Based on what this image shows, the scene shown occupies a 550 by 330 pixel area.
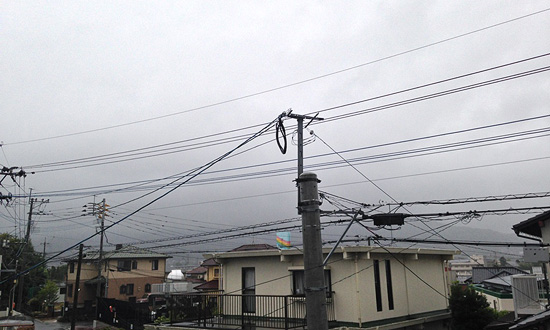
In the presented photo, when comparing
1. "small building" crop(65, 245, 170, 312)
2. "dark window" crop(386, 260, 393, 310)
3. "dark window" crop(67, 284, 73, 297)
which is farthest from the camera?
"dark window" crop(67, 284, 73, 297)

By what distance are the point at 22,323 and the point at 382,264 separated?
21720 mm

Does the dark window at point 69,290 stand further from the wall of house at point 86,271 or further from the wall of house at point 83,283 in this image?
the wall of house at point 86,271

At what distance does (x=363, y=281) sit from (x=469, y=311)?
15.5ft

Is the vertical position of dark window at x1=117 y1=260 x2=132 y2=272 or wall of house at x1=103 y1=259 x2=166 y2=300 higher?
dark window at x1=117 y1=260 x2=132 y2=272

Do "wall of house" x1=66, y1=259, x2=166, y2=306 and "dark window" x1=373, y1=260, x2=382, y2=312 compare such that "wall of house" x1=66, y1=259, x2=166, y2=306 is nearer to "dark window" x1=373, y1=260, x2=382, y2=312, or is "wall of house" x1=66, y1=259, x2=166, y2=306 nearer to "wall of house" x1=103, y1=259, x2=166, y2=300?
"wall of house" x1=103, y1=259, x2=166, y2=300

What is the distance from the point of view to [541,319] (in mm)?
10055

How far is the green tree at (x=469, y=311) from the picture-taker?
613 inches

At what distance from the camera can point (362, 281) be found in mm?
14797

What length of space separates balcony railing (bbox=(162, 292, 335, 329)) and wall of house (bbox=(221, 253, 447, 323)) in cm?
70

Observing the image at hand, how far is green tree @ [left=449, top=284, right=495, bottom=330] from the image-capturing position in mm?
15570

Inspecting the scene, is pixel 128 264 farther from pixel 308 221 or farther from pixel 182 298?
pixel 308 221

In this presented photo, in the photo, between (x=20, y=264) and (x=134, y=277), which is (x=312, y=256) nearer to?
(x=20, y=264)

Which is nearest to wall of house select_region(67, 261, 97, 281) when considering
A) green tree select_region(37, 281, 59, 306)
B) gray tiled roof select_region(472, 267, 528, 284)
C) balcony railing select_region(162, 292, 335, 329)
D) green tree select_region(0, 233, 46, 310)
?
green tree select_region(37, 281, 59, 306)

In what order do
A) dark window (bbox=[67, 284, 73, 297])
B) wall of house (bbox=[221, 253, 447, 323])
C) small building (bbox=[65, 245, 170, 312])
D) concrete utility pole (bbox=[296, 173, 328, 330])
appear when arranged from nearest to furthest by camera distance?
concrete utility pole (bbox=[296, 173, 328, 330]) < wall of house (bbox=[221, 253, 447, 323]) < small building (bbox=[65, 245, 170, 312]) < dark window (bbox=[67, 284, 73, 297])
